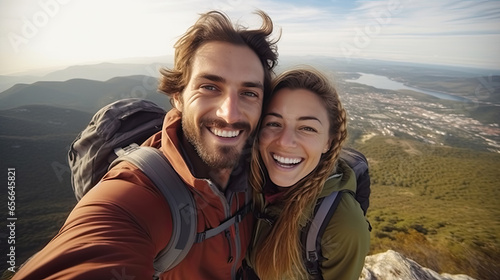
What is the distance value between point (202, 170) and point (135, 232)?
1.01 metres

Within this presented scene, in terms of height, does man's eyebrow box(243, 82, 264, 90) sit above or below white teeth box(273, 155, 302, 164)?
above

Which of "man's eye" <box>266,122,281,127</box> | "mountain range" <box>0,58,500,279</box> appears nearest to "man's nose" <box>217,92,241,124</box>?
"man's eye" <box>266,122,281,127</box>

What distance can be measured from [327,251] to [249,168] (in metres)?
1.26

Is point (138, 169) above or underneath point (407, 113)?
above

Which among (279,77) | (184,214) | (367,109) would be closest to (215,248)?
(184,214)

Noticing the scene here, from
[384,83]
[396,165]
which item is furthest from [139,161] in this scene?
[384,83]

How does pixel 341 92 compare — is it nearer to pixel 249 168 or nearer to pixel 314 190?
pixel 314 190

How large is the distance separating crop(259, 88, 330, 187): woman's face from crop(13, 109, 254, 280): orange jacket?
637 millimetres

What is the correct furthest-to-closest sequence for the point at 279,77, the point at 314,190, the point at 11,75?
the point at 11,75 < the point at 279,77 < the point at 314,190

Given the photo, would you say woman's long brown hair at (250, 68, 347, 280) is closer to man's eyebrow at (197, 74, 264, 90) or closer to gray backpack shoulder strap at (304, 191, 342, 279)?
gray backpack shoulder strap at (304, 191, 342, 279)

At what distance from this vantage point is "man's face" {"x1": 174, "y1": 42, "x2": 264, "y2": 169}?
2506mm

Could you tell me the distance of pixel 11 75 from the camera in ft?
590

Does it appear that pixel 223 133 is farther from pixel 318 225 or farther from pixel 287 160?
pixel 318 225

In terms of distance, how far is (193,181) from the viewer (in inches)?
77.6
